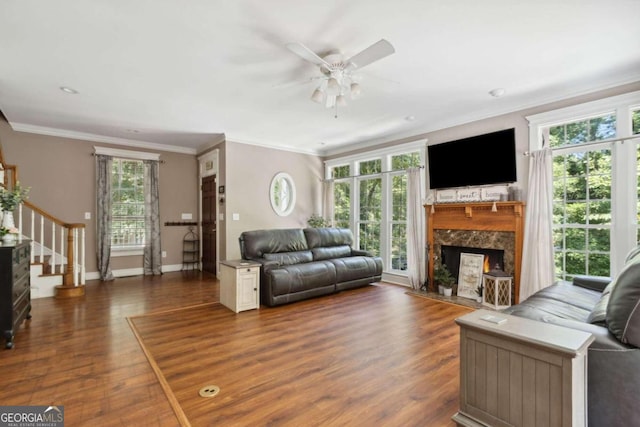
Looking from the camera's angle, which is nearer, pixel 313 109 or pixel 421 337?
pixel 421 337

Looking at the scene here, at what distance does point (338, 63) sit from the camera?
2.82 m

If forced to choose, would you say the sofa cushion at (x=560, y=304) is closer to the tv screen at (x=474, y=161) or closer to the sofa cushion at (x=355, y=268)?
the tv screen at (x=474, y=161)

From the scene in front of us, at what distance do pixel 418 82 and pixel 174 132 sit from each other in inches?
168

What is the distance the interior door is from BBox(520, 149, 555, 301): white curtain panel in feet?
17.3

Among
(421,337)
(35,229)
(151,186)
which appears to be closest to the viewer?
(421,337)

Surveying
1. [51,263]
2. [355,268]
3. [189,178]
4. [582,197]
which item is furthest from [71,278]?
[582,197]

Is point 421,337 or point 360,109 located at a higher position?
point 360,109

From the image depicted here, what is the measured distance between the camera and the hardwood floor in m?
1.92

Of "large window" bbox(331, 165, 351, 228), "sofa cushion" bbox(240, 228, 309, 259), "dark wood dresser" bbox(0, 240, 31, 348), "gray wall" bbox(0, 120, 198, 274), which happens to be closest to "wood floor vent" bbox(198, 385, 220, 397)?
"dark wood dresser" bbox(0, 240, 31, 348)

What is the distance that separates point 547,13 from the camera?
2283 mm

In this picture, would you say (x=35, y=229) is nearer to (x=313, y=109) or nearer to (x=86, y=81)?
(x=86, y=81)

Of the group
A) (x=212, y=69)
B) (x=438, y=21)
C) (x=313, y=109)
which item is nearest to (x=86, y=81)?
(x=212, y=69)

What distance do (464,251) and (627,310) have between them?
10.9 feet

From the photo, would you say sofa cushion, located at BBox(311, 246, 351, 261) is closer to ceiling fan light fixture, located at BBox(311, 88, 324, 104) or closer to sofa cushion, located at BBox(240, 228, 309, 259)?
sofa cushion, located at BBox(240, 228, 309, 259)
